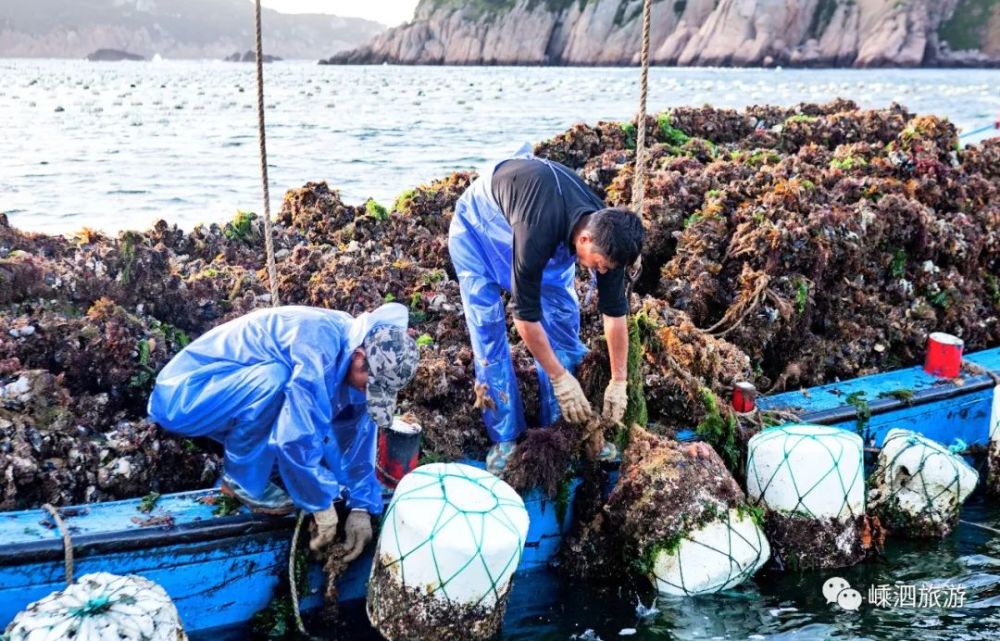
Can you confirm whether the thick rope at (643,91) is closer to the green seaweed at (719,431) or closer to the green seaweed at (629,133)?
the green seaweed at (719,431)

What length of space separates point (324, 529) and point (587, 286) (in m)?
2.86

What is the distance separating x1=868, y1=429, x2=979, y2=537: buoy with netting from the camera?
5.09m

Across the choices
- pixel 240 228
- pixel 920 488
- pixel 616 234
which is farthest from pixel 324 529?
pixel 240 228

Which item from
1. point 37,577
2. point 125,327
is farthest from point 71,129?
point 37,577

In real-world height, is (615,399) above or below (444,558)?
above

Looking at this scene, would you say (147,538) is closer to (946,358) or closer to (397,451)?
(397,451)

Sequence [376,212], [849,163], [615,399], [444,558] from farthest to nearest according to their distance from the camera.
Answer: [849,163]
[376,212]
[615,399]
[444,558]

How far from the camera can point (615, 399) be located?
4.72m

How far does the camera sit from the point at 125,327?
489 centimetres

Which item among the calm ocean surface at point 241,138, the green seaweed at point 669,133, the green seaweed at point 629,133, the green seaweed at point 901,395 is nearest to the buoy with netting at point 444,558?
the green seaweed at point 901,395

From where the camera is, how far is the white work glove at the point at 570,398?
14.7 feet

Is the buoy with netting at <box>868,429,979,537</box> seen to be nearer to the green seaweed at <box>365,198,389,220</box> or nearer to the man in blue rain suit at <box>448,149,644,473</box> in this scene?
the man in blue rain suit at <box>448,149,644,473</box>

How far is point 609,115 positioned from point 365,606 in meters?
24.2

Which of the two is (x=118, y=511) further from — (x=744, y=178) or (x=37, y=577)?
(x=744, y=178)
